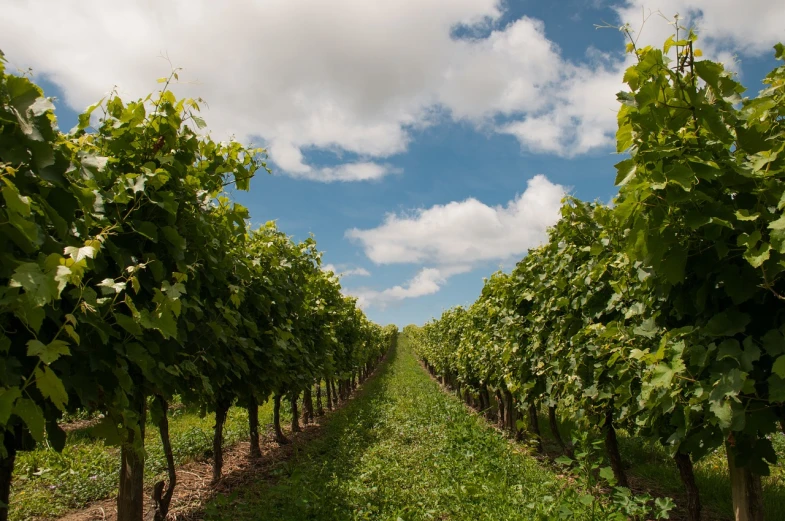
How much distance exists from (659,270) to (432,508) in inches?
184

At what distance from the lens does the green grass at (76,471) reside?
23.5 feet

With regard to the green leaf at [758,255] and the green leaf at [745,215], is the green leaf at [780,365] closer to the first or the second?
the green leaf at [758,255]

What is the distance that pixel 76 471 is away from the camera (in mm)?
8562

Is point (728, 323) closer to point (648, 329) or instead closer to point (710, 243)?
point (710, 243)

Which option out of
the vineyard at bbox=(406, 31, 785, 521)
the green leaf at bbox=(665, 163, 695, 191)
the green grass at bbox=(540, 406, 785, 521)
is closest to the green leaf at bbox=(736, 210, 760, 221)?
the vineyard at bbox=(406, 31, 785, 521)

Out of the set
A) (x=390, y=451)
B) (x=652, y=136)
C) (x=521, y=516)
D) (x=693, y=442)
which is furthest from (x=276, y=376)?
(x=652, y=136)

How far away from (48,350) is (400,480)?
653 cm

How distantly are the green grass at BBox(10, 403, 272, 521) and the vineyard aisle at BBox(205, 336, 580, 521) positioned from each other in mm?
1728

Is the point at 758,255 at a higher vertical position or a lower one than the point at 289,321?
lower

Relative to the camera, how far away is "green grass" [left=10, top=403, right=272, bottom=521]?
7148 mm

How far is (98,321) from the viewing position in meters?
2.50

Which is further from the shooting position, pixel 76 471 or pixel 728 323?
pixel 76 471

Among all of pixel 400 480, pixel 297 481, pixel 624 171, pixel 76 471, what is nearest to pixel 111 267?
pixel 624 171

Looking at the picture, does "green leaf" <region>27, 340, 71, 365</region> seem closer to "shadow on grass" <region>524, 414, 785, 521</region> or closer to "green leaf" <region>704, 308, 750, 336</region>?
"green leaf" <region>704, 308, 750, 336</region>
